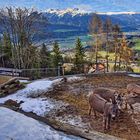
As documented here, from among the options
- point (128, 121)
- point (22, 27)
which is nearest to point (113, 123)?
point (128, 121)

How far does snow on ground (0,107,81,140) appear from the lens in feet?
45.6

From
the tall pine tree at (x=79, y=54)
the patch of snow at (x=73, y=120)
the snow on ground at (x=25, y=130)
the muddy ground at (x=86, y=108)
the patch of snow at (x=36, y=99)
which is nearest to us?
the snow on ground at (x=25, y=130)

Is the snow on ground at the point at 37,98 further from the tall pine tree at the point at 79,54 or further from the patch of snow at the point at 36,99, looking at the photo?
the tall pine tree at the point at 79,54

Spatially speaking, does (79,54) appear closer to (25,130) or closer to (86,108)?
(86,108)

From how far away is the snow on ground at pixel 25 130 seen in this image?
13.9 meters

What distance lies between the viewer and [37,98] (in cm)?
2002

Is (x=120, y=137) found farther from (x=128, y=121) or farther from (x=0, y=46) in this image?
(x=0, y=46)

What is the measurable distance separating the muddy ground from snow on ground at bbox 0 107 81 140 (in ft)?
5.40

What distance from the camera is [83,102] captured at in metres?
19.0

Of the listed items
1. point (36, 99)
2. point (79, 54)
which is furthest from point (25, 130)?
point (79, 54)

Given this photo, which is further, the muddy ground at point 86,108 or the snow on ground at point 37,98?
the snow on ground at point 37,98

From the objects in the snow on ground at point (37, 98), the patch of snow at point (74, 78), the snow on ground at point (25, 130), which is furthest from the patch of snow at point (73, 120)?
the patch of snow at point (74, 78)

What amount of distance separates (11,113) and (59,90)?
5.27 meters

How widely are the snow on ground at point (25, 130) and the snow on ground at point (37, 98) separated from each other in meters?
1.97
